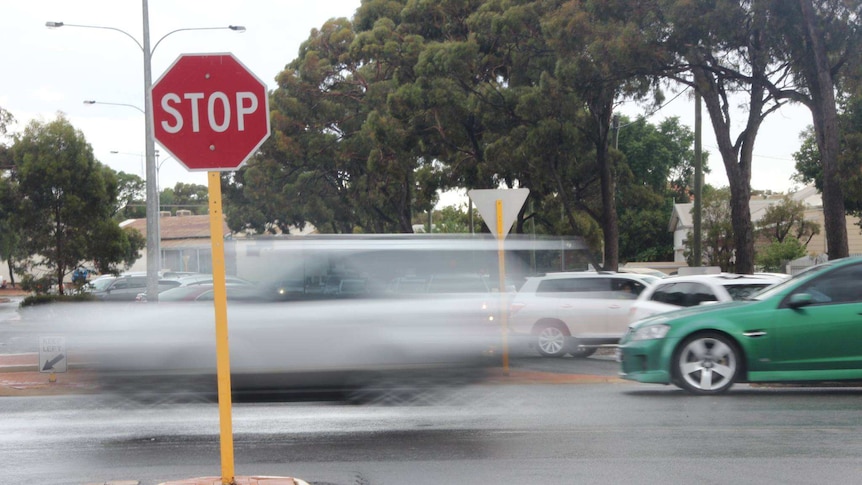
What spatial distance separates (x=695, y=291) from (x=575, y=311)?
2349 mm

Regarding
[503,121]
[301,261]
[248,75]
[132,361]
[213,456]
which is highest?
[503,121]

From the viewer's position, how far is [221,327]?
19.9 ft

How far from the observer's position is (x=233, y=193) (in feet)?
199

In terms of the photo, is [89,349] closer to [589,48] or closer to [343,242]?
[343,242]

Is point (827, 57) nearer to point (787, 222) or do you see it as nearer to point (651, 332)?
point (651, 332)

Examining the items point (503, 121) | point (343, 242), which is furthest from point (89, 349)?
point (503, 121)

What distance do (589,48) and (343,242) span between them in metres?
15.6

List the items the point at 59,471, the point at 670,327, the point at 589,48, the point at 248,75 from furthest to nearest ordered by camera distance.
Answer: the point at 589,48, the point at 670,327, the point at 59,471, the point at 248,75

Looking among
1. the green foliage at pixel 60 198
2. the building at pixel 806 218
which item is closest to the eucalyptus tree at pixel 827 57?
the green foliage at pixel 60 198

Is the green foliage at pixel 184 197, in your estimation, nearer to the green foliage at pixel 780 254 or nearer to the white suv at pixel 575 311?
the green foliage at pixel 780 254

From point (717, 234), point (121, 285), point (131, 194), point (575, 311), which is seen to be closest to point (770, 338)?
point (575, 311)

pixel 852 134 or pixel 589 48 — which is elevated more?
pixel 589 48

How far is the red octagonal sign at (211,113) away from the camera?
6160 millimetres

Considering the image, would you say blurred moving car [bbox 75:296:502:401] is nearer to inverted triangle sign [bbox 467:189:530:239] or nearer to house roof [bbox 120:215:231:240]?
inverted triangle sign [bbox 467:189:530:239]
